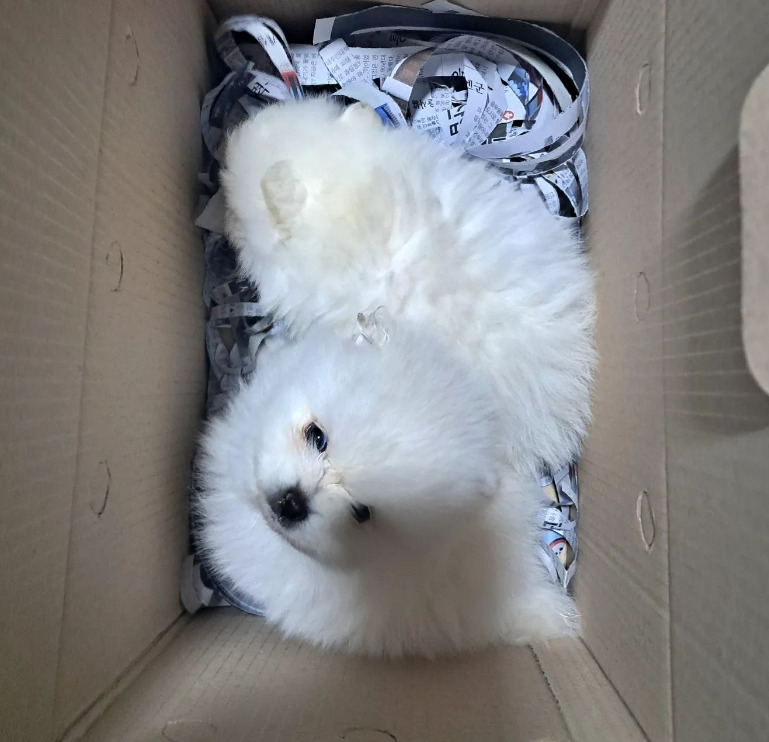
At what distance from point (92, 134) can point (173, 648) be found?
43.6 inches

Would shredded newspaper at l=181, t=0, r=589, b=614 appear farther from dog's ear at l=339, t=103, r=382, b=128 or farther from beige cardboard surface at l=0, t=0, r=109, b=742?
beige cardboard surface at l=0, t=0, r=109, b=742

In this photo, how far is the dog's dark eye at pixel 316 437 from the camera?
3.88 ft

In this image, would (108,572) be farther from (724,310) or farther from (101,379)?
(724,310)

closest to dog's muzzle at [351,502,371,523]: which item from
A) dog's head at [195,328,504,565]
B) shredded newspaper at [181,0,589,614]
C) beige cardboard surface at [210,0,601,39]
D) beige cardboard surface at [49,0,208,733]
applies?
dog's head at [195,328,504,565]

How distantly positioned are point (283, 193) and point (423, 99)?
2.15 ft

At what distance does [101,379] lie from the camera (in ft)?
4.11

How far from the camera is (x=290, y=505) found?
3.86 ft

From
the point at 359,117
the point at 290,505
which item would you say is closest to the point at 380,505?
the point at 290,505

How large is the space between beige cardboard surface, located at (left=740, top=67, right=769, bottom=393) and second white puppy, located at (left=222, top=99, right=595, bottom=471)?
565 mm

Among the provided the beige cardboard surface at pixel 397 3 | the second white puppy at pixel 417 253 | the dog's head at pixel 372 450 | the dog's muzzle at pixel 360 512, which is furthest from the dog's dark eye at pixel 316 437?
the beige cardboard surface at pixel 397 3

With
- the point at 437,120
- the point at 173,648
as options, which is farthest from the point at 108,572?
the point at 437,120

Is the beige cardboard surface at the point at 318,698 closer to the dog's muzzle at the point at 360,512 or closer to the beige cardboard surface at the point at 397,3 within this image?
the dog's muzzle at the point at 360,512

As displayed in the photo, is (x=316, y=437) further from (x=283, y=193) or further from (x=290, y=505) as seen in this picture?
(x=283, y=193)

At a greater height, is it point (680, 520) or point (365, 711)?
point (680, 520)
